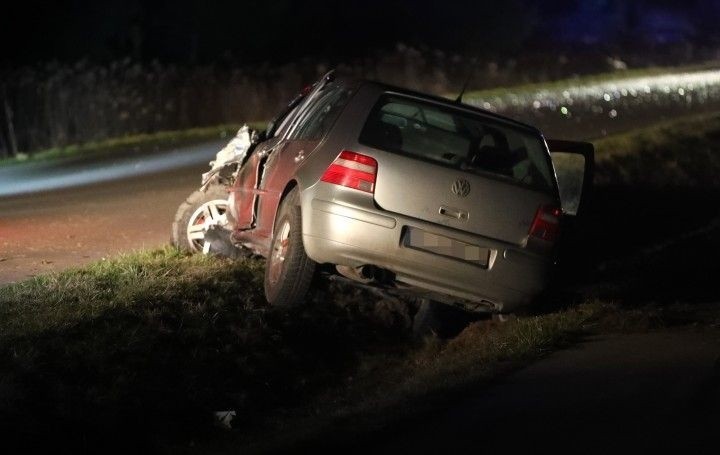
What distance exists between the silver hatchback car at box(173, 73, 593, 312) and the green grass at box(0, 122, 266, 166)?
1231cm

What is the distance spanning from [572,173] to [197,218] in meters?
6.42

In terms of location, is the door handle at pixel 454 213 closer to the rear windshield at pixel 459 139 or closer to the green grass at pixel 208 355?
the rear windshield at pixel 459 139

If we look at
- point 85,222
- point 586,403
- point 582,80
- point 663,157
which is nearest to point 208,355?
point 586,403

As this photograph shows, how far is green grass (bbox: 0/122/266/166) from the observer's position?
20.4m

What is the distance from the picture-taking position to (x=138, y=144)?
838 inches

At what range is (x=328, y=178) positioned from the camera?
7602 mm

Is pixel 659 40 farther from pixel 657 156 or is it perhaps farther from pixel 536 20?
pixel 657 156

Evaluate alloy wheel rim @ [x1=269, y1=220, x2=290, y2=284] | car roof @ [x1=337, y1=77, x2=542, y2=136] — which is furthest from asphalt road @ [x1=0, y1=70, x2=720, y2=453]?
alloy wheel rim @ [x1=269, y1=220, x2=290, y2=284]

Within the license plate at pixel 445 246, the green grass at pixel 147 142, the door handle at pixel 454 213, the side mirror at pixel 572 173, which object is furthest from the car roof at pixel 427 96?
the green grass at pixel 147 142

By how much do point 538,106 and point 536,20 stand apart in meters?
18.4

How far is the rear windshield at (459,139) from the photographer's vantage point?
781 cm

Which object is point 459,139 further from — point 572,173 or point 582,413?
point 572,173

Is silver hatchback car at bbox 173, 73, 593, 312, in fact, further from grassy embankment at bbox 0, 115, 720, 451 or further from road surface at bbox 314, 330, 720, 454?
road surface at bbox 314, 330, 720, 454

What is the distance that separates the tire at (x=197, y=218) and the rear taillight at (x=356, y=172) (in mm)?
2829
